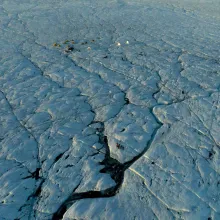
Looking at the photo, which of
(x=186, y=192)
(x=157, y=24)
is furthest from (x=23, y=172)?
(x=157, y=24)

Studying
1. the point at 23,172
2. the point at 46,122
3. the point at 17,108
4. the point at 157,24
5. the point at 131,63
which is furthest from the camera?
the point at 157,24

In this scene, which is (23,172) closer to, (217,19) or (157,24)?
(157,24)

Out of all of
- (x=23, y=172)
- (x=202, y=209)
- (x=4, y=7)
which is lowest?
(x=4, y=7)

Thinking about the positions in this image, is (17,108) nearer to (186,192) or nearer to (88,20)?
(186,192)

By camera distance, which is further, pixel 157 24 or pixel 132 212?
pixel 157 24

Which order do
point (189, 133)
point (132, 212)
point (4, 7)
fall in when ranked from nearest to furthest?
point (132, 212), point (189, 133), point (4, 7)

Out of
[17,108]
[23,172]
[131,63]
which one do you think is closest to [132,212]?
[23,172]

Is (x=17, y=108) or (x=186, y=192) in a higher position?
(x=186, y=192)
